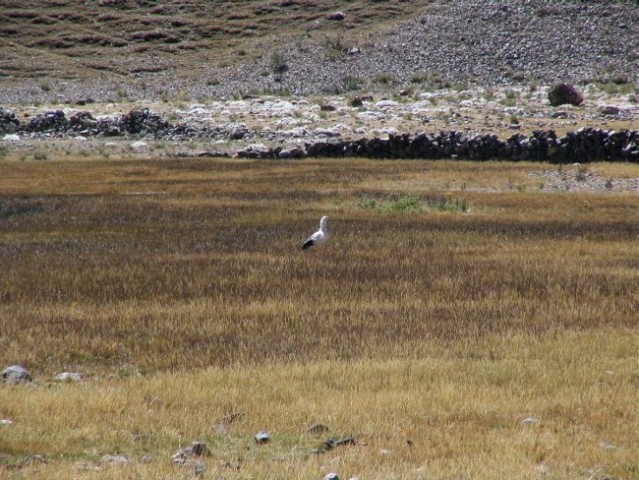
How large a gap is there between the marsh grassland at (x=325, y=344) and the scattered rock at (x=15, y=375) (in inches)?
8.4

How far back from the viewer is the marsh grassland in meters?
8.19

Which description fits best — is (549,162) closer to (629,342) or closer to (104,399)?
(629,342)

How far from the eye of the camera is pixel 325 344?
39.1 ft

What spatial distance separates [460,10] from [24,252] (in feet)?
223

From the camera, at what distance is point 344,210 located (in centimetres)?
2742

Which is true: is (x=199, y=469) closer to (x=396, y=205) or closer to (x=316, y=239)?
(x=316, y=239)

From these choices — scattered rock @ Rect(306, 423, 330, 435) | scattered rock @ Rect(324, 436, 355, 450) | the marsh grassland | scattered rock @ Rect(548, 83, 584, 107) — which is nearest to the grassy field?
scattered rock @ Rect(548, 83, 584, 107)

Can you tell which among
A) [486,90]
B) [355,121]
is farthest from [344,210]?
[486,90]

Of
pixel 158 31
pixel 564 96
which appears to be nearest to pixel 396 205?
pixel 564 96

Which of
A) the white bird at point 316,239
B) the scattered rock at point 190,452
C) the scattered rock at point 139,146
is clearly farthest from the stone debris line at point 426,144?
the scattered rock at point 190,452

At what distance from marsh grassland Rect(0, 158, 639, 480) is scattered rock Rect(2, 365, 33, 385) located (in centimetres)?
21

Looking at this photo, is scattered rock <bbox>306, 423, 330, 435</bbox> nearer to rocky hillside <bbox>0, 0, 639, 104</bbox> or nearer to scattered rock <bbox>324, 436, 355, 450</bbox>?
scattered rock <bbox>324, 436, 355, 450</bbox>

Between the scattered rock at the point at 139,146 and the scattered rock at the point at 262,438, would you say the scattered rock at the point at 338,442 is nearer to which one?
the scattered rock at the point at 262,438

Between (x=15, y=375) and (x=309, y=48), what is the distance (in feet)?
238
